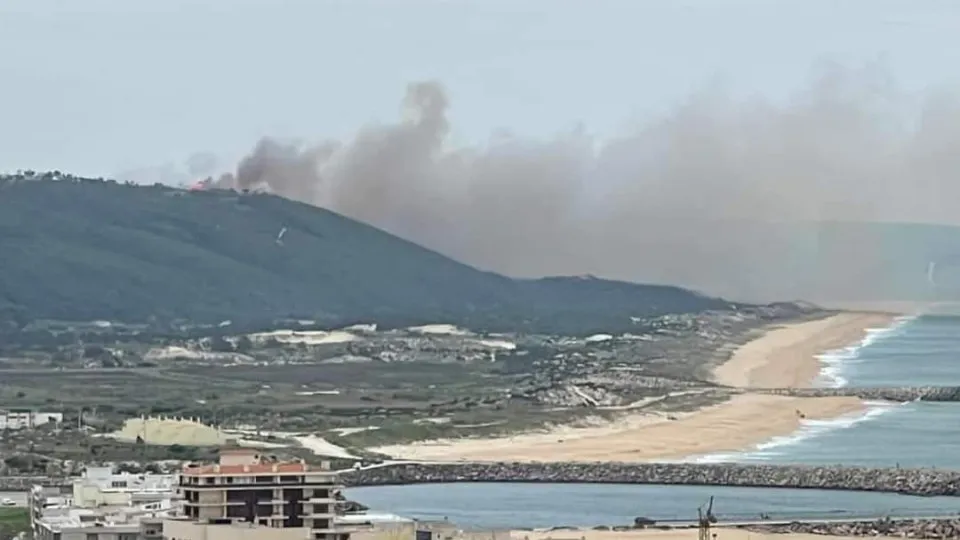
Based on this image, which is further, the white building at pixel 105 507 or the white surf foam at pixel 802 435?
the white surf foam at pixel 802 435

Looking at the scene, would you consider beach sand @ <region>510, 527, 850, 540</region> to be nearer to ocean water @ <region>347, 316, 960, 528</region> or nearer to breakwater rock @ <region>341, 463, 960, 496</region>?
ocean water @ <region>347, 316, 960, 528</region>

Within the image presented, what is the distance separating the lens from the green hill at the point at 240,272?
155 meters

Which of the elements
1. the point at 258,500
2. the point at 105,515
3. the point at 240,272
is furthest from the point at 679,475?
the point at 240,272

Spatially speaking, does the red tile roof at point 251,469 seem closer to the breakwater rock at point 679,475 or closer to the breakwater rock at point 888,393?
the breakwater rock at point 679,475

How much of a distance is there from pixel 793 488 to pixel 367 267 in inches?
4289

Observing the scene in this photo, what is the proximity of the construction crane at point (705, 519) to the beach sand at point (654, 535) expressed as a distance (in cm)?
25

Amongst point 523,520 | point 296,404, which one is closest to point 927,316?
point 296,404

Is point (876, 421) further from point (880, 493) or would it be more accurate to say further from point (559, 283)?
point (559, 283)

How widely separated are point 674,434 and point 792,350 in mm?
41763

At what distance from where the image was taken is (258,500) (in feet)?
132

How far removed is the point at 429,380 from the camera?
→ 106m

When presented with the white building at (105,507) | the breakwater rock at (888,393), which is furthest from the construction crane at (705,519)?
the breakwater rock at (888,393)

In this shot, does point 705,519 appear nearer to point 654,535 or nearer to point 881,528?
point 654,535

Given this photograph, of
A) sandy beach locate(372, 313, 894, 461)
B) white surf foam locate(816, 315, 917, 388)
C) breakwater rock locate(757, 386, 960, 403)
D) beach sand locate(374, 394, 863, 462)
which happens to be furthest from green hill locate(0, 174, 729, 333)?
beach sand locate(374, 394, 863, 462)
